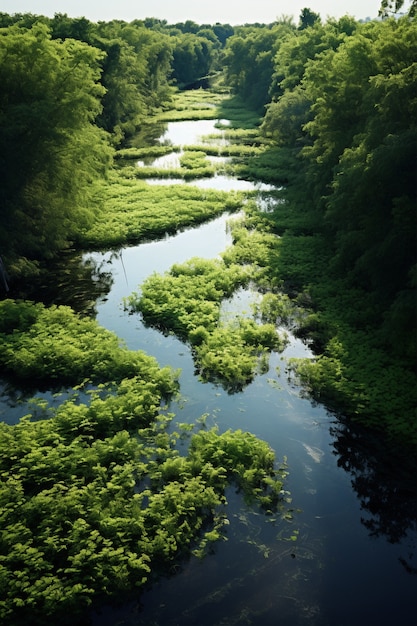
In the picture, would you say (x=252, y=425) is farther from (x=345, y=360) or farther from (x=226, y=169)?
(x=226, y=169)

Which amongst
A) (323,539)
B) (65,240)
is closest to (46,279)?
(65,240)

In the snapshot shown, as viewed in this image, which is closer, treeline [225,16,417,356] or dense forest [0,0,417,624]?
dense forest [0,0,417,624]

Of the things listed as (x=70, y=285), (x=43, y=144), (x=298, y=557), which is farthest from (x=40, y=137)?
(x=298, y=557)

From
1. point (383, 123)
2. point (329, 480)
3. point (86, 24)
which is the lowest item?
point (329, 480)

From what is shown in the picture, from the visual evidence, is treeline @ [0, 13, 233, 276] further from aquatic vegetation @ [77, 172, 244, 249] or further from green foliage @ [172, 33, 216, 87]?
green foliage @ [172, 33, 216, 87]

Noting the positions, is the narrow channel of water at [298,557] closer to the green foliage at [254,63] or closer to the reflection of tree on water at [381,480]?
the reflection of tree on water at [381,480]

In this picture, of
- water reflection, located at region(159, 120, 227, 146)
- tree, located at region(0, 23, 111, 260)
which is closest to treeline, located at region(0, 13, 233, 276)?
tree, located at region(0, 23, 111, 260)

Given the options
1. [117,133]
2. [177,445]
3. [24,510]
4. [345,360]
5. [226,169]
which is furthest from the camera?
[117,133]
